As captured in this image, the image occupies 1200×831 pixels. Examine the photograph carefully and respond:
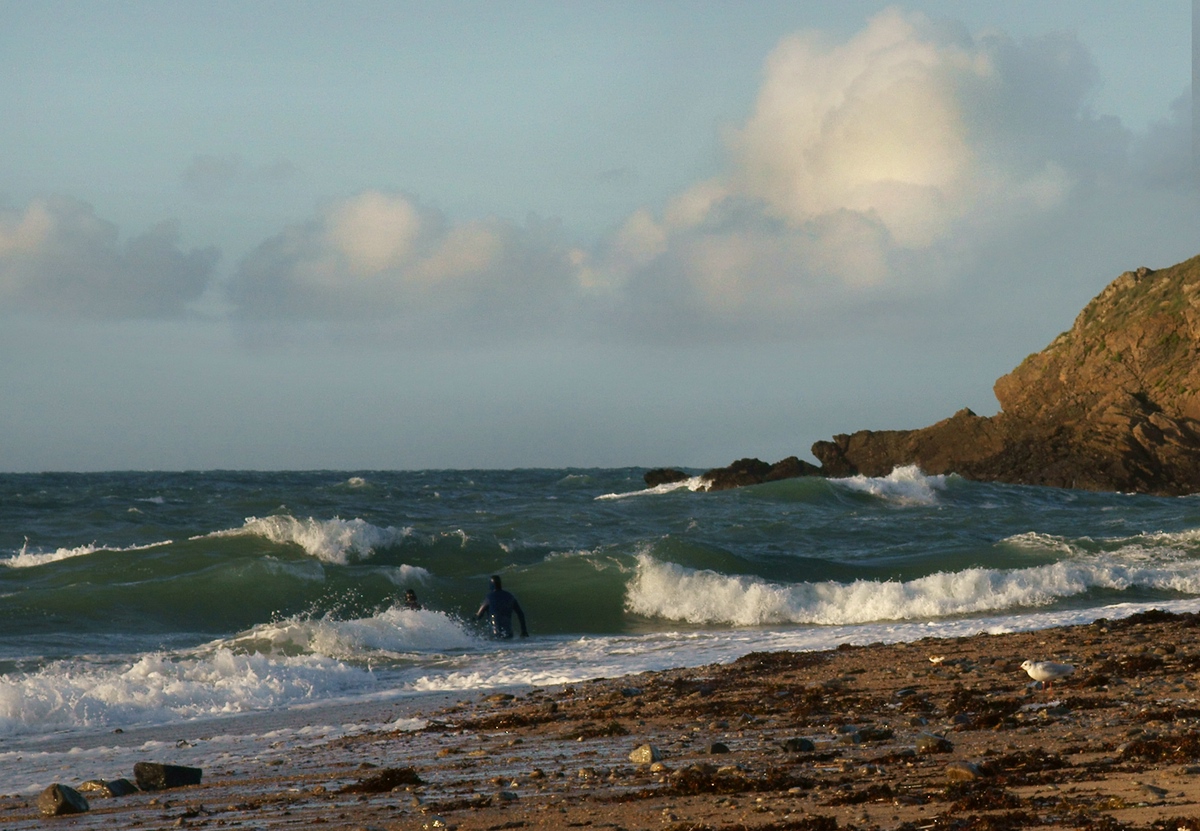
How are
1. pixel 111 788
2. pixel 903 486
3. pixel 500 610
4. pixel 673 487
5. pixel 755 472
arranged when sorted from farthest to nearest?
pixel 673 487 → pixel 755 472 → pixel 903 486 → pixel 500 610 → pixel 111 788

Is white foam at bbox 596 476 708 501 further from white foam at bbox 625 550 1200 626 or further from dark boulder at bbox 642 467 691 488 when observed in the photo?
white foam at bbox 625 550 1200 626

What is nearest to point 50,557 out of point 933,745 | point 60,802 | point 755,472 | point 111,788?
point 111,788

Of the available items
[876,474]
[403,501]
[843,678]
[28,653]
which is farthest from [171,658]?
[876,474]

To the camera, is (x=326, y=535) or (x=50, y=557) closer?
(x=50, y=557)

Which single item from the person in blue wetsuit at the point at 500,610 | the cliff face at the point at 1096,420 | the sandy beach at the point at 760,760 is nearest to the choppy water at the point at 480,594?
the person in blue wetsuit at the point at 500,610

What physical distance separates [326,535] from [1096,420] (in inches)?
1496

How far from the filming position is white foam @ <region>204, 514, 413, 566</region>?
25.9m

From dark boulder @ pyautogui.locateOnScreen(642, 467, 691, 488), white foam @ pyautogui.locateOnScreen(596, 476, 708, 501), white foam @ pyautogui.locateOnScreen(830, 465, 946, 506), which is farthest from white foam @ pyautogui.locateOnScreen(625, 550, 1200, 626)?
dark boulder @ pyautogui.locateOnScreen(642, 467, 691, 488)

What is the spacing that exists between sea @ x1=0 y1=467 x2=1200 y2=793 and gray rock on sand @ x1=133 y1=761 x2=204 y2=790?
44.1 inches

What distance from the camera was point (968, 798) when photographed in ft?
18.8

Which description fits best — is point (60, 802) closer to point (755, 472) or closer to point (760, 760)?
point (760, 760)

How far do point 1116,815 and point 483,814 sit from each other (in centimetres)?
325

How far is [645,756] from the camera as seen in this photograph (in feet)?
24.6

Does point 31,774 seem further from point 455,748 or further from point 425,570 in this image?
point 425,570
